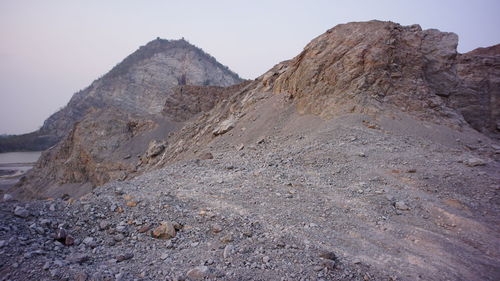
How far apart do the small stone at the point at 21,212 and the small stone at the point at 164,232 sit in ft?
4.64

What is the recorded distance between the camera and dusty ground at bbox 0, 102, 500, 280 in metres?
3.02

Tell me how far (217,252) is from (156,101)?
→ 34.9m

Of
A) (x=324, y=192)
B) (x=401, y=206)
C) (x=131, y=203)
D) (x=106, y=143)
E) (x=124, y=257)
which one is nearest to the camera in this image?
(x=124, y=257)

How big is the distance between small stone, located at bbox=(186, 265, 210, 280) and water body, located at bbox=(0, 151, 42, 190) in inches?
1165

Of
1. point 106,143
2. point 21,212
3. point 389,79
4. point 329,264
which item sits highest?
point 389,79

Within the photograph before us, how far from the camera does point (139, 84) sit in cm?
3822

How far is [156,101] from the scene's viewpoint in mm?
36062

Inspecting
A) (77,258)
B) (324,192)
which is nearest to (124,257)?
(77,258)

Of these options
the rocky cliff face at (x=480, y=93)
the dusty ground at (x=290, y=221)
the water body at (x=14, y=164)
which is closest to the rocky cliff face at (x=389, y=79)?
the rocky cliff face at (x=480, y=93)

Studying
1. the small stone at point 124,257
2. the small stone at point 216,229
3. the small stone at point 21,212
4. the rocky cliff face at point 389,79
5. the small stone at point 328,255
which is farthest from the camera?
the rocky cliff face at point 389,79

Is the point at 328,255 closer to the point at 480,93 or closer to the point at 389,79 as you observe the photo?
the point at 389,79

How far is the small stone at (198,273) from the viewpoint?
9.30ft

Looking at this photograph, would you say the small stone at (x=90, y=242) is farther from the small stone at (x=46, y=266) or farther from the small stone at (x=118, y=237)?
the small stone at (x=46, y=266)

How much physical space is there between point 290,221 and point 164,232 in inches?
64.6
